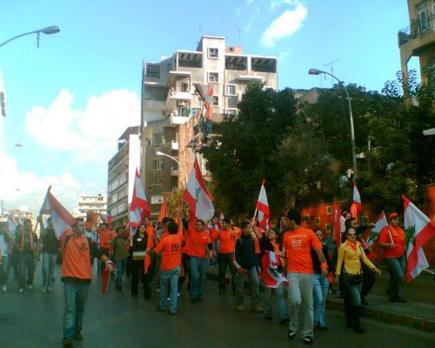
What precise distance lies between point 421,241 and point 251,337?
3.59 m

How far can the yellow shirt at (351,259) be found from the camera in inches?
308

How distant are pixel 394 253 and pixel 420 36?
17671 millimetres

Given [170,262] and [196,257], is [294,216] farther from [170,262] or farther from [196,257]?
[196,257]

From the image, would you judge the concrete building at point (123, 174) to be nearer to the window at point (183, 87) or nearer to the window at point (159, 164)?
the window at point (159, 164)

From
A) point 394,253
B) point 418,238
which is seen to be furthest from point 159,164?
point 418,238

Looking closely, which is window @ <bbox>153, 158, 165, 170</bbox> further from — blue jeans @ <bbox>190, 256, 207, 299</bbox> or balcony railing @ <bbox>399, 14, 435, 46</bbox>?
blue jeans @ <bbox>190, 256, 207, 299</bbox>

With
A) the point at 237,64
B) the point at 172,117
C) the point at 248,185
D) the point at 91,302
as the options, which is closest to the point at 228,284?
the point at 91,302

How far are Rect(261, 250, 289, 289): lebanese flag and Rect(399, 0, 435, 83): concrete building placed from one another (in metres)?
17.5

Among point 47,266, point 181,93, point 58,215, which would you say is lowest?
point 47,266

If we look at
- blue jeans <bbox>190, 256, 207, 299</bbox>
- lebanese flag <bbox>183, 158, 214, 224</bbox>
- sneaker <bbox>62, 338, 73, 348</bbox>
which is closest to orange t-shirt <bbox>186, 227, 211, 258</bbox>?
blue jeans <bbox>190, 256, 207, 299</bbox>

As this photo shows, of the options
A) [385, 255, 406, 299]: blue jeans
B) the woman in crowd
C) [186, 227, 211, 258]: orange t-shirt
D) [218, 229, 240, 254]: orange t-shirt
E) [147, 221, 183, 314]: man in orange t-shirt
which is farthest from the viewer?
[218, 229, 240, 254]: orange t-shirt

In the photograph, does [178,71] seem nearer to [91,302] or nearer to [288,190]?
[288,190]

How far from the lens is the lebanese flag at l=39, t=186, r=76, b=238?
7.44 metres

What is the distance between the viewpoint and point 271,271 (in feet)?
29.2
